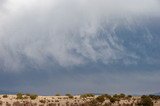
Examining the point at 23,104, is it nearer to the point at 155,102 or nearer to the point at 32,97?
the point at 32,97

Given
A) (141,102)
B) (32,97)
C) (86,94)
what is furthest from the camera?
(86,94)

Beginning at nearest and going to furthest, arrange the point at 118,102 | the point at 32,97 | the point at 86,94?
the point at 118,102
the point at 32,97
the point at 86,94

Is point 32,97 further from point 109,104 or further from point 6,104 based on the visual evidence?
point 109,104

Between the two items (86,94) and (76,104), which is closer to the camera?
(76,104)

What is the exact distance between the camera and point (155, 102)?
73938mm

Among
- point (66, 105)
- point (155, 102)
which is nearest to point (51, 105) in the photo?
point (66, 105)

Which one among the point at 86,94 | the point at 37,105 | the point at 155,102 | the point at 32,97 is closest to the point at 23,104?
the point at 37,105

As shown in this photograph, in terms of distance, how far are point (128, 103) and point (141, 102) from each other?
458 centimetres

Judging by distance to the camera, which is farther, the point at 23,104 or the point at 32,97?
the point at 32,97

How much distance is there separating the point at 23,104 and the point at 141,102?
872 inches

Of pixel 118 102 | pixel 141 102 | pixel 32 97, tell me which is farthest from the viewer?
pixel 32 97

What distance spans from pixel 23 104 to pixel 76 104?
1012 cm

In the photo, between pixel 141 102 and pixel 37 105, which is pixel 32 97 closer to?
pixel 37 105

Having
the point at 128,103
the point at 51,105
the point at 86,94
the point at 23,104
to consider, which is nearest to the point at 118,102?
the point at 128,103
